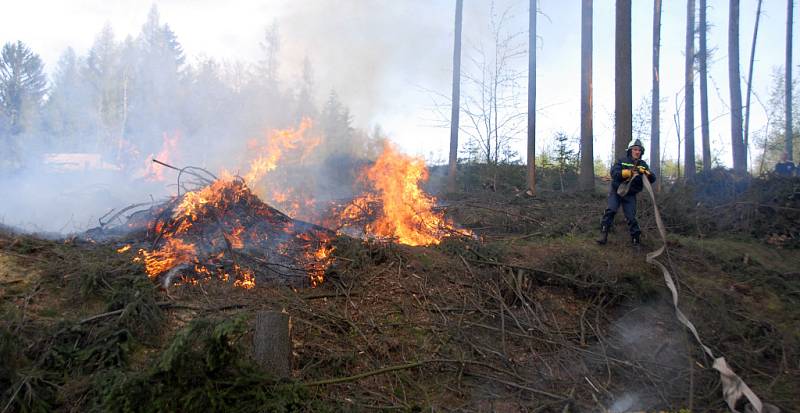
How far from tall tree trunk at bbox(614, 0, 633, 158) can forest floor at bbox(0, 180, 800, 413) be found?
3947mm

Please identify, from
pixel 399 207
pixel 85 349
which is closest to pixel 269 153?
pixel 399 207

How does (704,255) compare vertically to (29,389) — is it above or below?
above

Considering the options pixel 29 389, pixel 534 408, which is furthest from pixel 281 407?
pixel 534 408

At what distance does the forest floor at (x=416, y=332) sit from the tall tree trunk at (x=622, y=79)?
155 inches

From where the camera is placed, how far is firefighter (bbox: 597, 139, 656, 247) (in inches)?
313

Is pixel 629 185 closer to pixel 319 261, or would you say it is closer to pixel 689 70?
pixel 319 261

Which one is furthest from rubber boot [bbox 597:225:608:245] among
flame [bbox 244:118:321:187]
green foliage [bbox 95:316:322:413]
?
flame [bbox 244:118:321:187]

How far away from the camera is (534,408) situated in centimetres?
451

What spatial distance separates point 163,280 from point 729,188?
1218cm

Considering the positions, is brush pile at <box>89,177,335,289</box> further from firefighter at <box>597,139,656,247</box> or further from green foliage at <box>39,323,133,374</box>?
firefighter at <box>597,139,656,247</box>

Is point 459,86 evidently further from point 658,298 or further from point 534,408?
point 534,408

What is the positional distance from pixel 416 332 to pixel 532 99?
40.7 ft

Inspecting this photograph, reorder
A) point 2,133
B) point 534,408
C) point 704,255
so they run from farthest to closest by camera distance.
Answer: point 2,133 < point 704,255 < point 534,408

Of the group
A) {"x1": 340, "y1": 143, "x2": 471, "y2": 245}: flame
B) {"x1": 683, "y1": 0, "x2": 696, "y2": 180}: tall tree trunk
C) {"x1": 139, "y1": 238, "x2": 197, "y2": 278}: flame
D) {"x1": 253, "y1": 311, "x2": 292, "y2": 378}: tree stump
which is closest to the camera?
{"x1": 253, "y1": 311, "x2": 292, "y2": 378}: tree stump
